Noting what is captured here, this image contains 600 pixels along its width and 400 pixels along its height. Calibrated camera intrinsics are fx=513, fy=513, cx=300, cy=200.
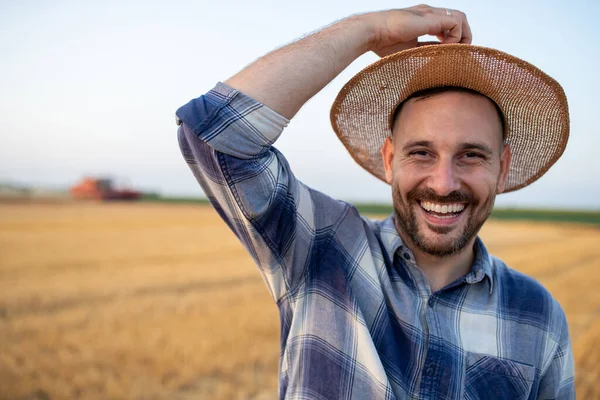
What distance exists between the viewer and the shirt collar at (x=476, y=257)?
72.7 inches

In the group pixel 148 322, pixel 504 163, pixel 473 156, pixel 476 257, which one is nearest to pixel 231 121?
pixel 473 156

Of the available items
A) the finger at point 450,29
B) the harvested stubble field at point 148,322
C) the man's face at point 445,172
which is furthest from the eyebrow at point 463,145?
the harvested stubble field at point 148,322

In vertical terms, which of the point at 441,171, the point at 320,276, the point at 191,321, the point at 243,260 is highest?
the point at 441,171

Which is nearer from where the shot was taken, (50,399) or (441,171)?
(441,171)

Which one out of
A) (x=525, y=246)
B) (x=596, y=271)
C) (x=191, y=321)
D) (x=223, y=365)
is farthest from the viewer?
(x=525, y=246)

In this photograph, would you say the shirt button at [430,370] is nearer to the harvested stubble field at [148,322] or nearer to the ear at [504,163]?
the ear at [504,163]

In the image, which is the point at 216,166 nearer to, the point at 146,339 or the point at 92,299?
the point at 146,339

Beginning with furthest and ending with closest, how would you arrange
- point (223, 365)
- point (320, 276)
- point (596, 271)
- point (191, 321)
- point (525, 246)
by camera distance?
point (525, 246)
point (596, 271)
point (191, 321)
point (223, 365)
point (320, 276)

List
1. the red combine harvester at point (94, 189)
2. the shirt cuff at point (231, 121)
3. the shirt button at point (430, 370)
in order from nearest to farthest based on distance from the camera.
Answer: the shirt cuff at point (231, 121) < the shirt button at point (430, 370) < the red combine harvester at point (94, 189)

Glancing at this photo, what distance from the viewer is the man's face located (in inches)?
71.4

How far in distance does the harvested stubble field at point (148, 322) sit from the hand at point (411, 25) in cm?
365

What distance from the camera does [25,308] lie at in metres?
7.03

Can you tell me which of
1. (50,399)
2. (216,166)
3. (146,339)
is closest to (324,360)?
(216,166)

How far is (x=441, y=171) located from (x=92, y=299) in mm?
7187
